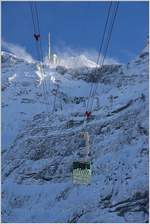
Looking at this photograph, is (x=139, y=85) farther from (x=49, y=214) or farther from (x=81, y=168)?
(x=81, y=168)

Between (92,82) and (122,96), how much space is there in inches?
1416

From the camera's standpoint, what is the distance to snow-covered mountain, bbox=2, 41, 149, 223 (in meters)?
50.9

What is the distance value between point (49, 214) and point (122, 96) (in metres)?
31.1

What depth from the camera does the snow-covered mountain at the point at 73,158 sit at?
50875mm

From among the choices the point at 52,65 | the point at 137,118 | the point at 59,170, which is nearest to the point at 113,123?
the point at 137,118

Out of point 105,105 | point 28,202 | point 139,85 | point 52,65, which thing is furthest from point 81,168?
point 52,65

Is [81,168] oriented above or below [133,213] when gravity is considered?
above

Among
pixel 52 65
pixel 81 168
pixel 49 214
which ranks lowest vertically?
pixel 49 214

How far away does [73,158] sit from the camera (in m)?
64.1

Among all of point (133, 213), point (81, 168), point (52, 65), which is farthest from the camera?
point (52, 65)

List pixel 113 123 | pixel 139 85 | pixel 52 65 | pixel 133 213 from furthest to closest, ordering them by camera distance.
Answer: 1. pixel 52 65
2. pixel 139 85
3. pixel 113 123
4. pixel 133 213

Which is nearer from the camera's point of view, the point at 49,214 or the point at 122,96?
the point at 49,214

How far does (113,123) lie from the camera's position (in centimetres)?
6744

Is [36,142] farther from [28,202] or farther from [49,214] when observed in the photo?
[49,214]
